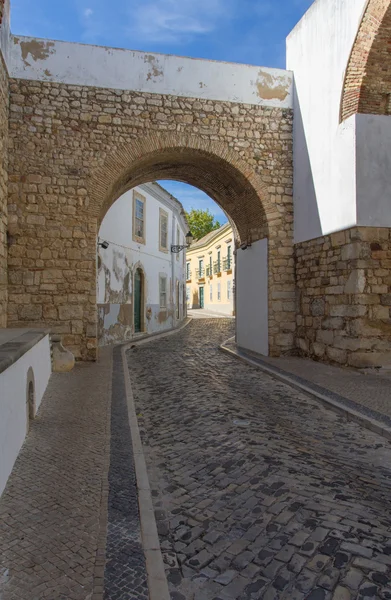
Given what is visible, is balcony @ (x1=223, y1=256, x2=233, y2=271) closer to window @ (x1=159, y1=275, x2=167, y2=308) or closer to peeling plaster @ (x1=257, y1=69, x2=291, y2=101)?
window @ (x1=159, y1=275, x2=167, y2=308)

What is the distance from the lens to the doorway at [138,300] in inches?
595

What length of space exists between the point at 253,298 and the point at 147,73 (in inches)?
202

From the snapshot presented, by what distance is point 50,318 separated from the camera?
784cm

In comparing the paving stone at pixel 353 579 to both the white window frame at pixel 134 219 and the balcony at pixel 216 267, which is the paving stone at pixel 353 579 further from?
the balcony at pixel 216 267

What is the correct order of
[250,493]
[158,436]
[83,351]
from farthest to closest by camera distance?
[83,351] < [158,436] < [250,493]

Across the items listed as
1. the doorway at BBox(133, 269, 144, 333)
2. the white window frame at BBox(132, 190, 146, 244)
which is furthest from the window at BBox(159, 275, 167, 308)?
the white window frame at BBox(132, 190, 146, 244)

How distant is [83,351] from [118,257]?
544 centimetres

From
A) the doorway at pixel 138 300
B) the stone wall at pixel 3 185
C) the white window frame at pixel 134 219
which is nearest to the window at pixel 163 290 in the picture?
the doorway at pixel 138 300

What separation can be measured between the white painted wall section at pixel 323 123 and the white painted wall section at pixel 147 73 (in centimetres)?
70

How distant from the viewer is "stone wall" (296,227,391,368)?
22.6 feet

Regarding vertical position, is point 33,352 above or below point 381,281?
below

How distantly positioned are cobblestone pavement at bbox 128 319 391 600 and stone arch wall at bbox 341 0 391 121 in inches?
195

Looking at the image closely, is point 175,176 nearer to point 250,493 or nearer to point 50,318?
point 50,318

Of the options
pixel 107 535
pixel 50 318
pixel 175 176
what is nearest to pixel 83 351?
pixel 50 318
